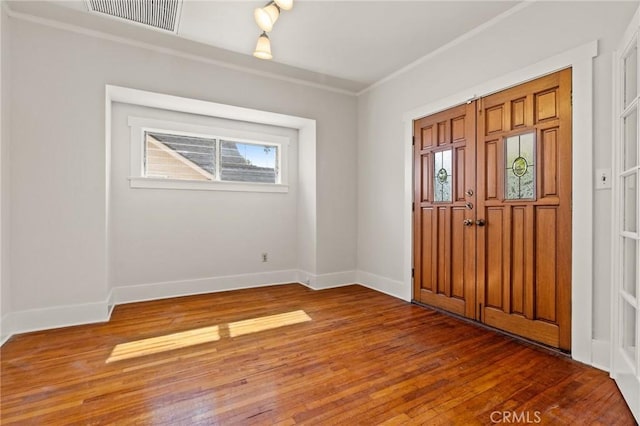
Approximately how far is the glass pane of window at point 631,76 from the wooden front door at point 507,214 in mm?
355

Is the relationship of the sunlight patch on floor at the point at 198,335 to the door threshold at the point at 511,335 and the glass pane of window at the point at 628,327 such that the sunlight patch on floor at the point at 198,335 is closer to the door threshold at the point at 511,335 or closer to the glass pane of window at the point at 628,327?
the door threshold at the point at 511,335

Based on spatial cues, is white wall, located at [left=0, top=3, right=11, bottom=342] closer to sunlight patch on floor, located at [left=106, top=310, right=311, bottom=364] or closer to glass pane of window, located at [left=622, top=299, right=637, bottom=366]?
sunlight patch on floor, located at [left=106, top=310, right=311, bottom=364]

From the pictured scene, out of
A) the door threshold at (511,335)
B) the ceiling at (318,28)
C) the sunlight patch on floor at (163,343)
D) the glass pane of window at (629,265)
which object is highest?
the ceiling at (318,28)

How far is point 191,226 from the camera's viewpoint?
3941 millimetres

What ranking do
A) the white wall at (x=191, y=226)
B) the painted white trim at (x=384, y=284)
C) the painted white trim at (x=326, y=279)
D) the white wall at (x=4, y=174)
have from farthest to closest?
1. the painted white trim at (x=326, y=279)
2. the painted white trim at (x=384, y=284)
3. the white wall at (x=191, y=226)
4. the white wall at (x=4, y=174)

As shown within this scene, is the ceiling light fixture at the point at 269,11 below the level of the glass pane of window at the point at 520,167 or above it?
above

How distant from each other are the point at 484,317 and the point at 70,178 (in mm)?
4000

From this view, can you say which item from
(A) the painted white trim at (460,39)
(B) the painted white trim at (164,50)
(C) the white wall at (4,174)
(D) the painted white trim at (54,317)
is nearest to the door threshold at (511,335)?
(A) the painted white trim at (460,39)

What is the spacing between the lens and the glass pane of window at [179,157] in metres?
3.79

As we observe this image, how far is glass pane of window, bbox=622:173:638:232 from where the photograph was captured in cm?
182

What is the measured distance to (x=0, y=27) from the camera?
2.44 m

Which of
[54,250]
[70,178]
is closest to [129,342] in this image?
[54,250]

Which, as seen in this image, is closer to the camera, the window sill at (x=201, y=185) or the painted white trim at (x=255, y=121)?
the painted white trim at (x=255, y=121)

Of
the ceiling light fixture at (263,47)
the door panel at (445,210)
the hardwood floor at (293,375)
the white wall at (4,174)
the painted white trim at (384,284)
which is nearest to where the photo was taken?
the hardwood floor at (293,375)
